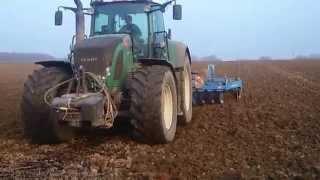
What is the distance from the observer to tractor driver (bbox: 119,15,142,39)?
968 cm

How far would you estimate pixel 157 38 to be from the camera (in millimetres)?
10195

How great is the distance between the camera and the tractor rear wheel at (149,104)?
8289mm

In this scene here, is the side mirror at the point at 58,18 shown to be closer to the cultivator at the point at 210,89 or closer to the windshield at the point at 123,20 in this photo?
the windshield at the point at 123,20

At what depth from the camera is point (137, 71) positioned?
8.68m

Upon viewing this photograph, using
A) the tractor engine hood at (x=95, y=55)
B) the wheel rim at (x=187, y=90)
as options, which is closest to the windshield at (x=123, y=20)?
the tractor engine hood at (x=95, y=55)

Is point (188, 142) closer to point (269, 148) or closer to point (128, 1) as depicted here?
point (269, 148)

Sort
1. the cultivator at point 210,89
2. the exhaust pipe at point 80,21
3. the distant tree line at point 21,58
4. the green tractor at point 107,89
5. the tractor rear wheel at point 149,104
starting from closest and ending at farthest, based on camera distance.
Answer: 1. the green tractor at point 107,89
2. the tractor rear wheel at point 149,104
3. the exhaust pipe at point 80,21
4. the cultivator at point 210,89
5. the distant tree line at point 21,58

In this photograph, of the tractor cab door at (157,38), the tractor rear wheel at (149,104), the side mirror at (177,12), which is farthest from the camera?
the side mirror at (177,12)

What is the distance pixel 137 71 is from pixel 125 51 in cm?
47

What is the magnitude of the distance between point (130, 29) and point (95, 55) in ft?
4.46

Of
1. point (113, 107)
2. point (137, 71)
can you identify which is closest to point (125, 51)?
point (137, 71)

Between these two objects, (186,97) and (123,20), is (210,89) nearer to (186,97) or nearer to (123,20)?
(186,97)

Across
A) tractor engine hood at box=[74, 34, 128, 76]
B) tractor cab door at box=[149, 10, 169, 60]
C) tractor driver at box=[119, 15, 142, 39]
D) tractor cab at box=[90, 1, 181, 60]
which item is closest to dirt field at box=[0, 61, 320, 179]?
tractor engine hood at box=[74, 34, 128, 76]

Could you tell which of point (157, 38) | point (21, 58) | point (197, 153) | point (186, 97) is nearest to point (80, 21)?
point (157, 38)
